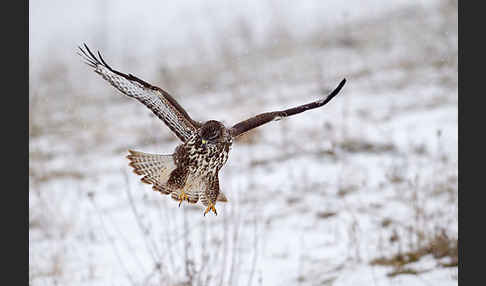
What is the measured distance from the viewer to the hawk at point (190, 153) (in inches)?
77.0

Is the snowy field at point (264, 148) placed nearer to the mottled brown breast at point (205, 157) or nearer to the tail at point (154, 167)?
the tail at point (154, 167)

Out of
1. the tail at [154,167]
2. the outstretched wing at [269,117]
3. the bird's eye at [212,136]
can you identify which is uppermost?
the outstretched wing at [269,117]

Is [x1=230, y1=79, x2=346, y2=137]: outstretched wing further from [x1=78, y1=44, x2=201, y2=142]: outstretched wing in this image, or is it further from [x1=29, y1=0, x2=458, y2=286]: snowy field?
[x1=29, y1=0, x2=458, y2=286]: snowy field

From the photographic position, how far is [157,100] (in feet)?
7.28

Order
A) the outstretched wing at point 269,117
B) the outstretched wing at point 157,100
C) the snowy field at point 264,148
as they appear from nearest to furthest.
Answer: the outstretched wing at point 269,117 < the outstretched wing at point 157,100 < the snowy field at point 264,148

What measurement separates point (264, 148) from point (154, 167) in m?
4.67

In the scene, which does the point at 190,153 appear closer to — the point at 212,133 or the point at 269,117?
the point at 212,133

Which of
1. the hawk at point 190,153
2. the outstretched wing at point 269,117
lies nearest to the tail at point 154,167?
the hawk at point 190,153

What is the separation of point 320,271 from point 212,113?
4475 mm

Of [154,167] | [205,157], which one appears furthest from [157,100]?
[205,157]

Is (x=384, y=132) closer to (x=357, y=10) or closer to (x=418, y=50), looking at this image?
(x=418, y=50)

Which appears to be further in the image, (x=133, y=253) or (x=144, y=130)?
(x=144, y=130)

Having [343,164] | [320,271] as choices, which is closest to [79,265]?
[320,271]

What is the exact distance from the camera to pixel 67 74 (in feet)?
35.0
